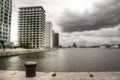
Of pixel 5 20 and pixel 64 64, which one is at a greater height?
pixel 5 20

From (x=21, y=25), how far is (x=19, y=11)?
17.1m

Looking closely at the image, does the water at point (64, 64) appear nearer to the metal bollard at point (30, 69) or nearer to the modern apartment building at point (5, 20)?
the metal bollard at point (30, 69)

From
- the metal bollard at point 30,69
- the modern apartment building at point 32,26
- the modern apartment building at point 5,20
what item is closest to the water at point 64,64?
the metal bollard at point 30,69

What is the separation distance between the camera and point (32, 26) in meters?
164

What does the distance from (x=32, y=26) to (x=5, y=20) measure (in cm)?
5310

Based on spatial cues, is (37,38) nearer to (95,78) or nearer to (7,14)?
(7,14)

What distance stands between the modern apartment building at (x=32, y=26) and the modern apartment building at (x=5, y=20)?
45.2 meters

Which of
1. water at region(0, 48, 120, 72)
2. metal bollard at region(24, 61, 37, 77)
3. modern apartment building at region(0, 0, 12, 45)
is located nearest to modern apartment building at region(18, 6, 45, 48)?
modern apartment building at region(0, 0, 12, 45)

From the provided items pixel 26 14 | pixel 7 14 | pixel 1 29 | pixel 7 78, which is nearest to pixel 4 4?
pixel 7 14

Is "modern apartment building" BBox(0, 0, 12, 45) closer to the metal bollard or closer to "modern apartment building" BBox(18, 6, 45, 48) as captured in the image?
"modern apartment building" BBox(18, 6, 45, 48)

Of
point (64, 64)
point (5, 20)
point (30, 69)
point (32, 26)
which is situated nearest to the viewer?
point (30, 69)

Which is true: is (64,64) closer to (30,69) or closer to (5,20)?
(30,69)

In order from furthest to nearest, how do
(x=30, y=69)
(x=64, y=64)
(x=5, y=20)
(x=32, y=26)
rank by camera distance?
(x=32, y=26), (x=5, y=20), (x=64, y=64), (x=30, y=69)

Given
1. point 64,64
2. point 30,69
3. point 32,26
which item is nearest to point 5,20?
point 32,26
